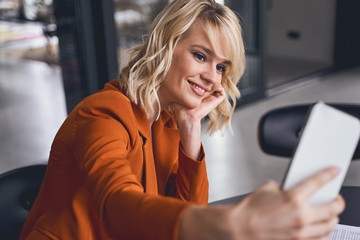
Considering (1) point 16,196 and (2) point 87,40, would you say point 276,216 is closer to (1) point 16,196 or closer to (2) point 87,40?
(1) point 16,196

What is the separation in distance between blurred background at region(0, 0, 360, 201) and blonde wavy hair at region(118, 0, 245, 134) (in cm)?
155

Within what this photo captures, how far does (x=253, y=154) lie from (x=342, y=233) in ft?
8.37

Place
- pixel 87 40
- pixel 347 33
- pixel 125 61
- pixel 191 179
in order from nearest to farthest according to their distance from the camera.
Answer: pixel 191 179, pixel 125 61, pixel 87 40, pixel 347 33

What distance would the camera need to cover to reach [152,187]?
1.27m

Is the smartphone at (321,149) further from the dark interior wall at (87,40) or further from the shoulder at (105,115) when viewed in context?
the dark interior wall at (87,40)

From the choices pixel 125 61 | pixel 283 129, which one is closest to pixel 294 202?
pixel 125 61

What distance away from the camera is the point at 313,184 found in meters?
0.54

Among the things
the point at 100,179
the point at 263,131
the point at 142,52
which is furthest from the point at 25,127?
the point at 100,179

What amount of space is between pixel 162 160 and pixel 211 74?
348 millimetres

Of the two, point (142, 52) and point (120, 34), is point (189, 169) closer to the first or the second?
point (142, 52)

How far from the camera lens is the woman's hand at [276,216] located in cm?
53

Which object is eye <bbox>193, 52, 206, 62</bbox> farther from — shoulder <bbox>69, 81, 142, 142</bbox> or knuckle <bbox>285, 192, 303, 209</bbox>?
knuckle <bbox>285, 192, 303, 209</bbox>

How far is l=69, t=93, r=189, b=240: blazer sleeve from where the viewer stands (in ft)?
2.05

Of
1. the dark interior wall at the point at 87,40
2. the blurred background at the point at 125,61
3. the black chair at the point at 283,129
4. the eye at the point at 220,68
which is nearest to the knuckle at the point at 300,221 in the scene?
the eye at the point at 220,68
